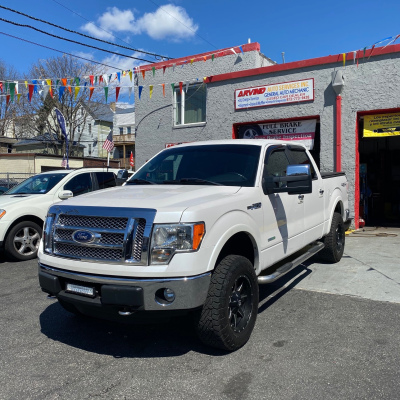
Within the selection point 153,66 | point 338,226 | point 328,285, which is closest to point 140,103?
point 153,66

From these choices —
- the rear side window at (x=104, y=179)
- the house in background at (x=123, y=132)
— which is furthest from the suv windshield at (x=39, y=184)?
the house in background at (x=123, y=132)

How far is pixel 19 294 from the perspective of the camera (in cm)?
538

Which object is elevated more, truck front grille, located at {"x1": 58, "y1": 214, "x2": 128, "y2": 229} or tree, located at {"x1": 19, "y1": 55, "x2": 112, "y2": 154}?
tree, located at {"x1": 19, "y1": 55, "x2": 112, "y2": 154}

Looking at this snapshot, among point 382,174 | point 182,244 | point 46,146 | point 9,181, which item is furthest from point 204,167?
point 46,146

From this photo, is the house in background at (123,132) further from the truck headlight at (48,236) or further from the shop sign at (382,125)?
the truck headlight at (48,236)

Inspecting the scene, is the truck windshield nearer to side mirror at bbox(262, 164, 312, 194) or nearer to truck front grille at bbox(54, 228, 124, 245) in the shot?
side mirror at bbox(262, 164, 312, 194)

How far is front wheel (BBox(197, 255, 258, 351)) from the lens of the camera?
3.22 metres

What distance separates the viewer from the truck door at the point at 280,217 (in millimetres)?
4223

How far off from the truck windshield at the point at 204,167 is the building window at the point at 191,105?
26.9 ft

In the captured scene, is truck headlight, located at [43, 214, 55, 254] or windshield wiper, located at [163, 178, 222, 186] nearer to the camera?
truck headlight, located at [43, 214, 55, 254]

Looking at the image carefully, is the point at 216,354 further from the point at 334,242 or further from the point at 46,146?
the point at 46,146

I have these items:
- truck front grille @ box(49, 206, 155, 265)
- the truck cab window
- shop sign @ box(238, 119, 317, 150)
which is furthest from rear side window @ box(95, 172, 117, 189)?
truck front grille @ box(49, 206, 155, 265)

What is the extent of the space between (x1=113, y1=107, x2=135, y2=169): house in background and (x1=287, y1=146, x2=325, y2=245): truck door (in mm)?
44375

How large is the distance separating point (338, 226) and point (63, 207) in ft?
15.8
